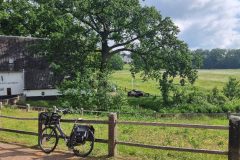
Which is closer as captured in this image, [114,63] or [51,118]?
[51,118]

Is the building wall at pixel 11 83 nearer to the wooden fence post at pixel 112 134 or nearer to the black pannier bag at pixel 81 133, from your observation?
the black pannier bag at pixel 81 133

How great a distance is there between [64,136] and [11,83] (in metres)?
44.0

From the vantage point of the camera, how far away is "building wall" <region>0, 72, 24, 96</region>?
5453 cm

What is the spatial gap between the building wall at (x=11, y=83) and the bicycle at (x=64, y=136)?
42109mm

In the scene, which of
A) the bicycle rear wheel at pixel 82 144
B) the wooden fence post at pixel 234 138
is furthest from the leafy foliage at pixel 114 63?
the wooden fence post at pixel 234 138

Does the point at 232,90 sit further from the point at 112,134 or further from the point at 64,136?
the point at 112,134

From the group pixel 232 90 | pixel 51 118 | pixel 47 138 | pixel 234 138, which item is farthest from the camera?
pixel 232 90

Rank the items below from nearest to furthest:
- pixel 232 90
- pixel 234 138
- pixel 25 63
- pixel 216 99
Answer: pixel 234 138
pixel 216 99
pixel 25 63
pixel 232 90

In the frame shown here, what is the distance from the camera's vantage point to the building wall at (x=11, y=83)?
179 ft

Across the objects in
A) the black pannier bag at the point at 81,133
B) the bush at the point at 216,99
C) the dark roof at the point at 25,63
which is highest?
the dark roof at the point at 25,63

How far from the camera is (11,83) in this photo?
54.9 metres

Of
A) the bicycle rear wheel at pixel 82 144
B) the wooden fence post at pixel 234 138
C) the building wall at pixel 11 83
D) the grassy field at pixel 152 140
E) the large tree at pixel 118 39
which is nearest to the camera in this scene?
the wooden fence post at pixel 234 138

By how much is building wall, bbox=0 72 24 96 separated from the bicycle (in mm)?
42109

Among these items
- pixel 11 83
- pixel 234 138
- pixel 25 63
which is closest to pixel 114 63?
pixel 25 63
